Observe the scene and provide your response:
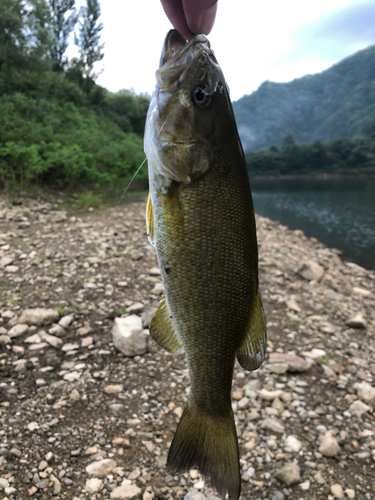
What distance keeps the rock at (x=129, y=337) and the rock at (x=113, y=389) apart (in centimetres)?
48

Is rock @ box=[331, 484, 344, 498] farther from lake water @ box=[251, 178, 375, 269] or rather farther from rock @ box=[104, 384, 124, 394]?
lake water @ box=[251, 178, 375, 269]

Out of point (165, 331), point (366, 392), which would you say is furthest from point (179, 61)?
point (366, 392)

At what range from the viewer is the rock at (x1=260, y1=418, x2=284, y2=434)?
351 centimetres

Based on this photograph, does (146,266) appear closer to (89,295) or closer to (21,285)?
(89,295)

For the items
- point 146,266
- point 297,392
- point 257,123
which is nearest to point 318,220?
point 146,266

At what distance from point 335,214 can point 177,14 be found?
22.4m

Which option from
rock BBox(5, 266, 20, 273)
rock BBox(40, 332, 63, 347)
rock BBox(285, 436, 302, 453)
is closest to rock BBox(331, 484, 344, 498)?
rock BBox(285, 436, 302, 453)

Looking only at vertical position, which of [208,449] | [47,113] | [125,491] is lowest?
[125,491]

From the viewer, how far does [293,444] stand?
3355 mm

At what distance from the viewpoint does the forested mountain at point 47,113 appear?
23.4 feet

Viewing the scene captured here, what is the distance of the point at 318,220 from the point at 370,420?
57.5ft

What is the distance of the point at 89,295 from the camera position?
507 centimetres

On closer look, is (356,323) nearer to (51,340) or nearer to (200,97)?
(51,340)

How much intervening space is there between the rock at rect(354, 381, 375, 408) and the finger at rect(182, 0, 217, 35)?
13.6 ft
